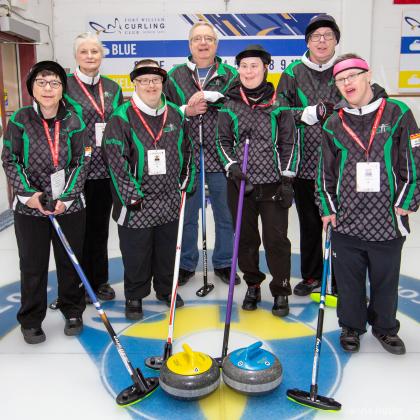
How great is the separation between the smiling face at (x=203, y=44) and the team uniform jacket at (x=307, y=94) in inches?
21.9

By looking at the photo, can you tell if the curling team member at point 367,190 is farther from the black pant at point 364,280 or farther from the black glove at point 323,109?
the black glove at point 323,109

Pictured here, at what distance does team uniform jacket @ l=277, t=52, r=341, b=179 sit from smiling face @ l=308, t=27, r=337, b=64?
0.05 metres

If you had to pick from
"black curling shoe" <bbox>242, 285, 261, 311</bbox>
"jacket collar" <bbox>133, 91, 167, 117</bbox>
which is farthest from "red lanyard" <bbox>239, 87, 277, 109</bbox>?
"black curling shoe" <bbox>242, 285, 261, 311</bbox>

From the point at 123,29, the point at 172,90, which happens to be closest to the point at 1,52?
the point at 123,29

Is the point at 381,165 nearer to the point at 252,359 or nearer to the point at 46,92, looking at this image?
the point at 252,359

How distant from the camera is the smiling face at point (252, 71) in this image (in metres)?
2.80

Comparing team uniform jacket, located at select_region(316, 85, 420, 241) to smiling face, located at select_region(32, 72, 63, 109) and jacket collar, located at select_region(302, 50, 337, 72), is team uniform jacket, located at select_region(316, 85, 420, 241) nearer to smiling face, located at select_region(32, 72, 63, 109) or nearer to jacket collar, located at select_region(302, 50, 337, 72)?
jacket collar, located at select_region(302, 50, 337, 72)

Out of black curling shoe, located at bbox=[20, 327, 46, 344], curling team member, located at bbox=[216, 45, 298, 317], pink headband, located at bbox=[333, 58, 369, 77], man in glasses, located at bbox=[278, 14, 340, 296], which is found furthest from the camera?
man in glasses, located at bbox=[278, 14, 340, 296]

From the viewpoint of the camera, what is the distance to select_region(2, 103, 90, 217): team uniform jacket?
2.54 m

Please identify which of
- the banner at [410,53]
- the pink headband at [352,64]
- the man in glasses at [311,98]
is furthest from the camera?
the banner at [410,53]

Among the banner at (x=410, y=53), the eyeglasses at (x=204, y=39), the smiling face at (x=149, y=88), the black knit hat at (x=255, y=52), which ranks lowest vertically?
the smiling face at (x=149, y=88)

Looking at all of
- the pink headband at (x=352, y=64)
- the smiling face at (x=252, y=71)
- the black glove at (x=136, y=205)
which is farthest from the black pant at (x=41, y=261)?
the pink headband at (x=352, y=64)

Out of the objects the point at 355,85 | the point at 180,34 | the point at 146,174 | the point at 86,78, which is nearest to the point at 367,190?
the point at 355,85

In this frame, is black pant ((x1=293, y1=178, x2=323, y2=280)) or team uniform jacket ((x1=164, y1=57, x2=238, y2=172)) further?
team uniform jacket ((x1=164, y1=57, x2=238, y2=172))
